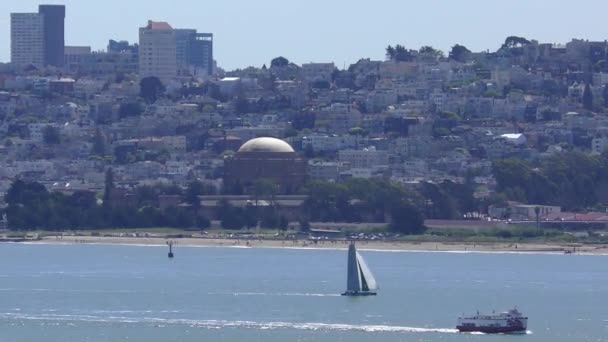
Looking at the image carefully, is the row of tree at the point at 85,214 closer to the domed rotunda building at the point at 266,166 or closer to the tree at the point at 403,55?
the domed rotunda building at the point at 266,166

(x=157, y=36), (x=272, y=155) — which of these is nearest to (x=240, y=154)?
(x=272, y=155)

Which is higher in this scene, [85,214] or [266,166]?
[266,166]

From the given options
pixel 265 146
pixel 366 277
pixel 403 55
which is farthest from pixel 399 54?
pixel 366 277

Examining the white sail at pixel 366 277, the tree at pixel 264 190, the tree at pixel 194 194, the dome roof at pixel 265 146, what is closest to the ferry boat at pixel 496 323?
the white sail at pixel 366 277

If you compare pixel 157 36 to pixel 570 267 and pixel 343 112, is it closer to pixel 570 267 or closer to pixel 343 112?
pixel 343 112

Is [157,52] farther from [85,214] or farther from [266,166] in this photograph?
[85,214]

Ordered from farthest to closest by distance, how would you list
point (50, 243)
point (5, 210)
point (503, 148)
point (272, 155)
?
point (503, 148) < point (272, 155) < point (5, 210) < point (50, 243)
